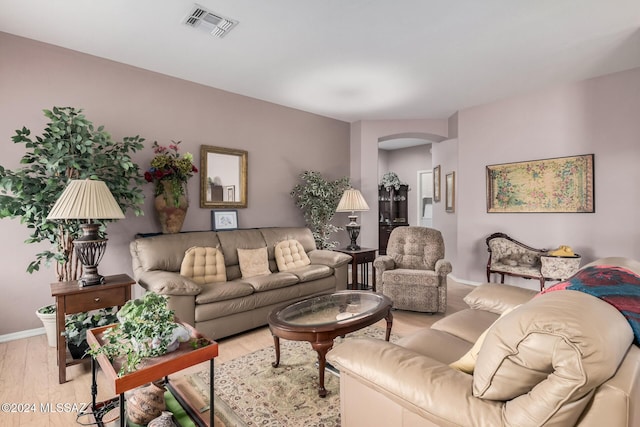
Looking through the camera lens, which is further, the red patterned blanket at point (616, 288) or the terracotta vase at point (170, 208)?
the terracotta vase at point (170, 208)

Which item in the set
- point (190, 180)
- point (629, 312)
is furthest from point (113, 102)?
point (629, 312)

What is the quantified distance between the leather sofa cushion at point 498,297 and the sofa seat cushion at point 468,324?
0.05m

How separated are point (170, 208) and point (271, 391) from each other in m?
2.26

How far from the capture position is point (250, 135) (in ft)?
14.7

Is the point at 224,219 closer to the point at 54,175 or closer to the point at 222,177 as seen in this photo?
the point at 222,177

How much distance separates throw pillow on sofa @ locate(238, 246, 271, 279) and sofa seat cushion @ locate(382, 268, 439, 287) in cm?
141

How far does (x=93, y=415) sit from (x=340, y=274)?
109 inches

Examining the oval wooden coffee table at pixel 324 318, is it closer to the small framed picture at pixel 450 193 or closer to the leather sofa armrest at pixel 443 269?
the leather sofa armrest at pixel 443 269

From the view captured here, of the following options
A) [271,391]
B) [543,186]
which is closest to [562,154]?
[543,186]

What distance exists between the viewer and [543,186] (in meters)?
4.33

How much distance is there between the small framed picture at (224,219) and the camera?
4137 mm

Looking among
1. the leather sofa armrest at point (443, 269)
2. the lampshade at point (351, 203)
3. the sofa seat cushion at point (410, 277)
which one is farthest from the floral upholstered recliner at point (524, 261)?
the lampshade at point (351, 203)

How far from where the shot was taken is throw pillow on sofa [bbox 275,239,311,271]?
3.94m

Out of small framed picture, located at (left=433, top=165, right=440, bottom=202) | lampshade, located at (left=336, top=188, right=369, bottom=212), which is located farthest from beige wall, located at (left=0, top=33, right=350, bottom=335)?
small framed picture, located at (left=433, top=165, right=440, bottom=202)
